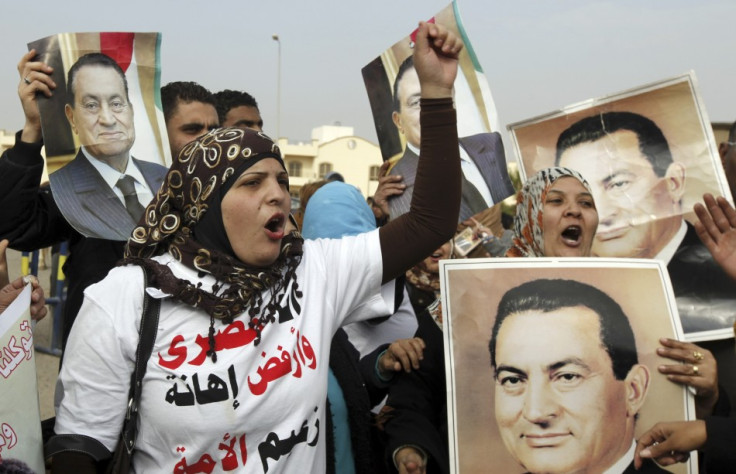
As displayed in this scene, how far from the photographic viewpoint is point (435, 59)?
2.16m

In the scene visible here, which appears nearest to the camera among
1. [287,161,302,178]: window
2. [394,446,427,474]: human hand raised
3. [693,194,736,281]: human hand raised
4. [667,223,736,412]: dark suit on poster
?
[394,446,427,474]: human hand raised

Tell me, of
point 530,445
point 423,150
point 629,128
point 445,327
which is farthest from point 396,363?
point 629,128

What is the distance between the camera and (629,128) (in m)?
3.12

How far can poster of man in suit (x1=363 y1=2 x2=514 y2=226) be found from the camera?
2814 millimetres

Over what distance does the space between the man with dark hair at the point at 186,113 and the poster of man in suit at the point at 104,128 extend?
0.36m

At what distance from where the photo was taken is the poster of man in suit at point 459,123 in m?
2.81

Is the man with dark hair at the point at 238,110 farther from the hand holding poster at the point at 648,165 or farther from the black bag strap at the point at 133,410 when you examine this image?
the black bag strap at the point at 133,410

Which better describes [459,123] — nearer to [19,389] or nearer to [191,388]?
[191,388]

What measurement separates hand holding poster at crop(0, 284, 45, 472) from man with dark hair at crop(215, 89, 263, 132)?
2.17m

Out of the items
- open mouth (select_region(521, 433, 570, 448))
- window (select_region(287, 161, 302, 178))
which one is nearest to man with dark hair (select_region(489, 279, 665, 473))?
open mouth (select_region(521, 433, 570, 448))

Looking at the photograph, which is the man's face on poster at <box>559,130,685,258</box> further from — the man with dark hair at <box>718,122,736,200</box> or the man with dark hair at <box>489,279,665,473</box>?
the man with dark hair at <box>489,279,665,473</box>

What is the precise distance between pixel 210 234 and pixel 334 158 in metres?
54.8

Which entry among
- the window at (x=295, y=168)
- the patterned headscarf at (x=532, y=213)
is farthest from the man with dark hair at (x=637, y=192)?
the window at (x=295, y=168)

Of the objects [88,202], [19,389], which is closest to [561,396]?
[19,389]
